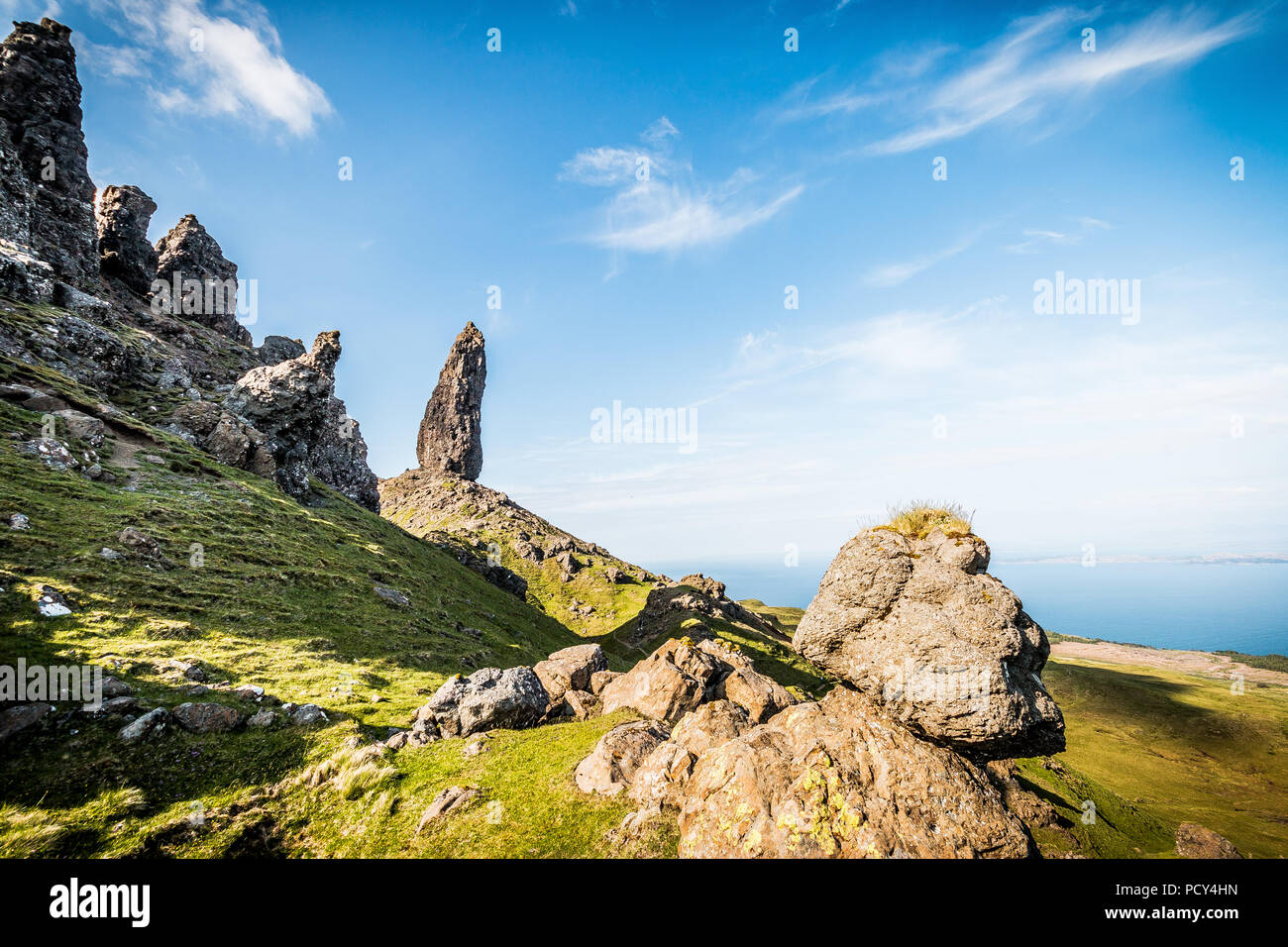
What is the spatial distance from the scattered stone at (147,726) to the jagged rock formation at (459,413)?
170 m

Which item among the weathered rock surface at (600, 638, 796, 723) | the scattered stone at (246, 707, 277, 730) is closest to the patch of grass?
the weathered rock surface at (600, 638, 796, 723)

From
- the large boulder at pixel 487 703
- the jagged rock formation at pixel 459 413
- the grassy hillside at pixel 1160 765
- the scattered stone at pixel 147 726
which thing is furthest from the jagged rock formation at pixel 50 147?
the grassy hillside at pixel 1160 765

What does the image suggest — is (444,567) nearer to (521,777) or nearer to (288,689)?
(288,689)

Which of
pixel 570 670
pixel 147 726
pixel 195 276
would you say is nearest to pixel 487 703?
pixel 570 670

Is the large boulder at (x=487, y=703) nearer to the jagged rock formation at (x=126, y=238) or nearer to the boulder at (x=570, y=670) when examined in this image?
the boulder at (x=570, y=670)

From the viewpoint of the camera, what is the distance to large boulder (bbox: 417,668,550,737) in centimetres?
2248

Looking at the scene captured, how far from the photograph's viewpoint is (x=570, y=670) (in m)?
30.9

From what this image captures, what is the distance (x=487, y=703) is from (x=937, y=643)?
20.1 metres

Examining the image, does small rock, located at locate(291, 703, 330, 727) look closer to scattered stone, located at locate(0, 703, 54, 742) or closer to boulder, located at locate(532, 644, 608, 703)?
scattered stone, located at locate(0, 703, 54, 742)

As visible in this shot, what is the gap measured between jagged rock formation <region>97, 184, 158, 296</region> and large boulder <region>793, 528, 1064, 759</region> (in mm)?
139491

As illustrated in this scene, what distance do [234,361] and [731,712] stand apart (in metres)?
119

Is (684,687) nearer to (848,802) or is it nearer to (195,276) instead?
(848,802)
